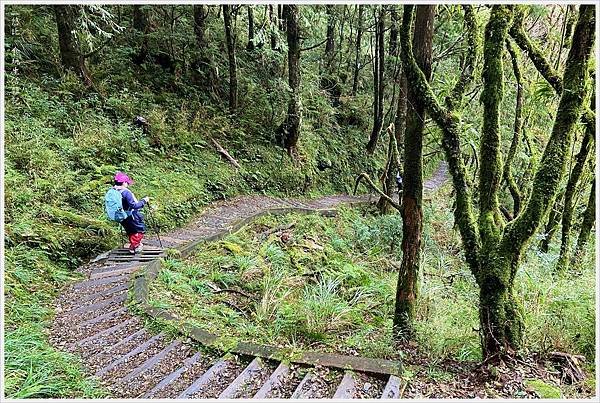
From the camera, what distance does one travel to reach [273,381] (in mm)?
3797

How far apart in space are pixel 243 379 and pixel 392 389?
4.49ft

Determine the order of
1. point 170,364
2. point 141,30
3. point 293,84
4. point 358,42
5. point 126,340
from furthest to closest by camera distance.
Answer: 1. point 358,42
2. point 141,30
3. point 293,84
4. point 126,340
5. point 170,364

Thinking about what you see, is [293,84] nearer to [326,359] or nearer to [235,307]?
[235,307]

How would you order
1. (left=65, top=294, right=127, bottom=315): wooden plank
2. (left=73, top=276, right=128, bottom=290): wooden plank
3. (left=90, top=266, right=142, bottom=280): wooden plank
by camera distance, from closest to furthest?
(left=65, top=294, right=127, bottom=315): wooden plank, (left=73, top=276, right=128, bottom=290): wooden plank, (left=90, top=266, right=142, bottom=280): wooden plank

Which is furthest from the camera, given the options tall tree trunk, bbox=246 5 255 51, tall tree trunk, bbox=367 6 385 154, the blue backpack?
tall tree trunk, bbox=246 5 255 51

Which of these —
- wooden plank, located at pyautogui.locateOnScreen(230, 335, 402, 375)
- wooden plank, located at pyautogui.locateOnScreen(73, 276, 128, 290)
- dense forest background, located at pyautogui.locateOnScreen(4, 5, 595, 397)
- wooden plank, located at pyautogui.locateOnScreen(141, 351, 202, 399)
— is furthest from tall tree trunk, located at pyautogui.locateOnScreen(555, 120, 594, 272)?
wooden plank, located at pyautogui.locateOnScreen(73, 276, 128, 290)

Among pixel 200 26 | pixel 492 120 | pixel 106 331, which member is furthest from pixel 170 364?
pixel 200 26

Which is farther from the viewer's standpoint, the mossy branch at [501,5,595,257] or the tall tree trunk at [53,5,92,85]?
the tall tree trunk at [53,5,92,85]

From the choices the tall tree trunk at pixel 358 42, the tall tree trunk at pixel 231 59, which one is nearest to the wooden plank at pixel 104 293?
the tall tree trunk at pixel 231 59

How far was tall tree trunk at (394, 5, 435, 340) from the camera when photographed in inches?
179

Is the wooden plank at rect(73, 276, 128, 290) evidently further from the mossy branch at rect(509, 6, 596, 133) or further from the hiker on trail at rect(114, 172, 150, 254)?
the mossy branch at rect(509, 6, 596, 133)

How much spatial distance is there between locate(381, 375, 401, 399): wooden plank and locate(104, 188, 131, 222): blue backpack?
5.22m

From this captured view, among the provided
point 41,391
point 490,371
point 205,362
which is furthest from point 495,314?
point 41,391

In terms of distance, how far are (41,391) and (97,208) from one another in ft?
17.9
